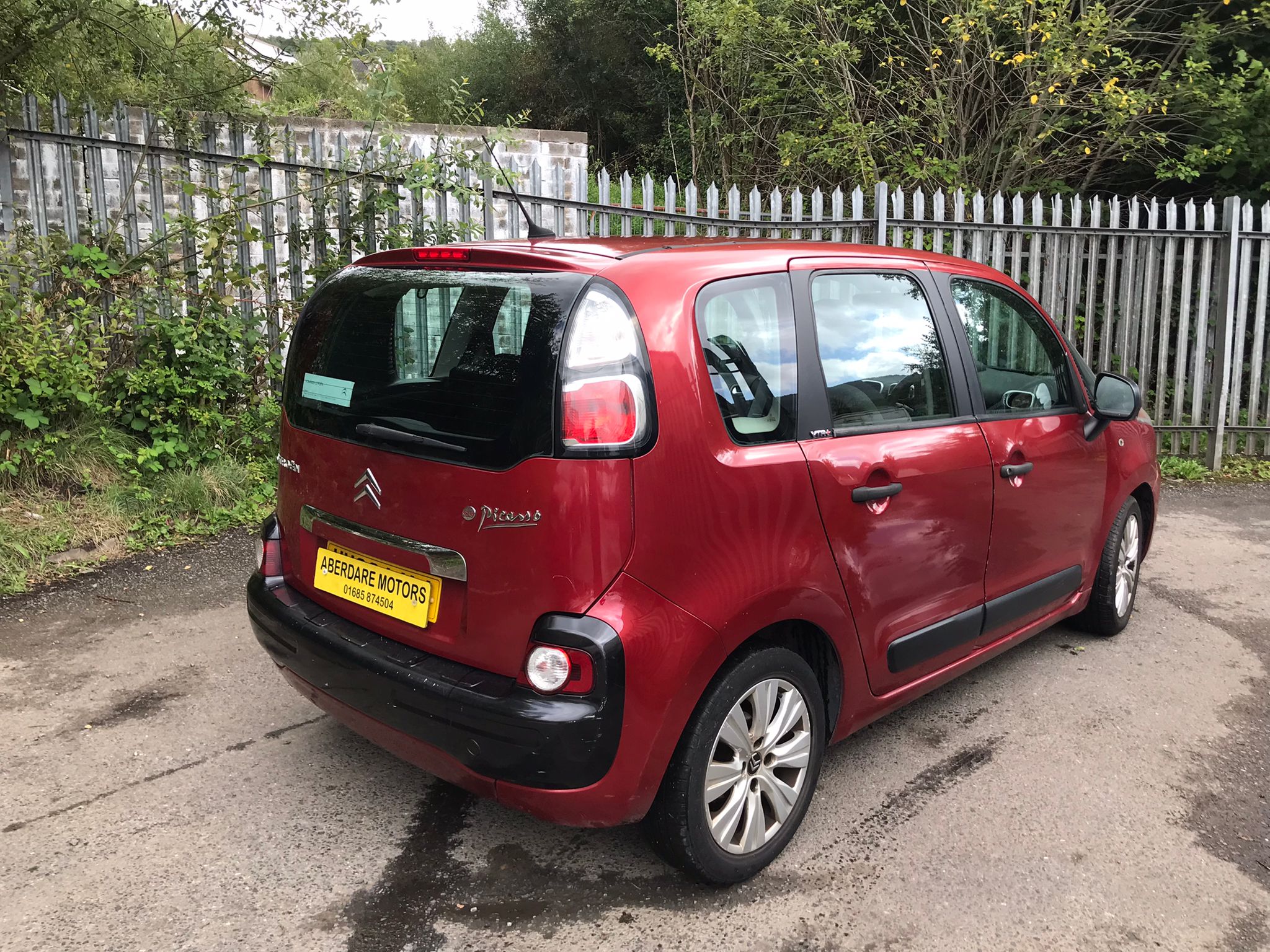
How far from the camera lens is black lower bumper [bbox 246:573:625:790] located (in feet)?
7.61

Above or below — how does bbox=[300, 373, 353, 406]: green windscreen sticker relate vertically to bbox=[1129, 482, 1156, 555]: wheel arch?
above

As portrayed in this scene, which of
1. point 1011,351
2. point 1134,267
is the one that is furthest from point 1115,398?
point 1134,267

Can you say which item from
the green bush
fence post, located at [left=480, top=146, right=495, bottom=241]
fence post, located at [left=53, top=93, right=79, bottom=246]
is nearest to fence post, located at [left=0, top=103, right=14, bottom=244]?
fence post, located at [left=53, top=93, right=79, bottom=246]

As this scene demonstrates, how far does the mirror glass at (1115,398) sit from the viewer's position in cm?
404

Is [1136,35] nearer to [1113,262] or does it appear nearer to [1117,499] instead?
[1113,262]

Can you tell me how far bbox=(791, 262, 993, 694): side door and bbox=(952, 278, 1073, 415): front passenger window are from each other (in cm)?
19

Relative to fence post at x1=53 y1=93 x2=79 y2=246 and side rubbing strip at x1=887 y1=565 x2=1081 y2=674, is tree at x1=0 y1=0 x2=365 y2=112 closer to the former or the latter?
fence post at x1=53 y1=93 x2=79 y2=246

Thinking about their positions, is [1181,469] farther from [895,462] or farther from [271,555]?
[271,555]

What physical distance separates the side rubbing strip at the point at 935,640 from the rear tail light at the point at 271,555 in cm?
197

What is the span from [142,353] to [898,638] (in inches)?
190

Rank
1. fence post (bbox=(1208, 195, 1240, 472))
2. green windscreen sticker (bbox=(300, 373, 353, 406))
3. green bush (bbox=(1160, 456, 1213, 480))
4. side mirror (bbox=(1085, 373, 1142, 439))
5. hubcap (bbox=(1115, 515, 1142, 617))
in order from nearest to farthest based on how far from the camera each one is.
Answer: green windscreen sticker (bbox=(300, 373, 353, 406)) < side mirror (bbox=(1085, 373, 1142, 439)) < hubcap (bbox=(1115, 515, 1142, 617)) < fence post (bbox=(1208, 195, 1240, 472)) < green bush (bbox=(1160, 456, 1213, 480))

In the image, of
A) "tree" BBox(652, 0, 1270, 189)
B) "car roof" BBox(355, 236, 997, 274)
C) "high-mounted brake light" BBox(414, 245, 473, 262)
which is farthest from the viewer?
"tree" BBox(652, 0, 1270, 189)

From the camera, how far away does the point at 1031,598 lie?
380 cm

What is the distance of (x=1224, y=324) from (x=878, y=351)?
660cm
